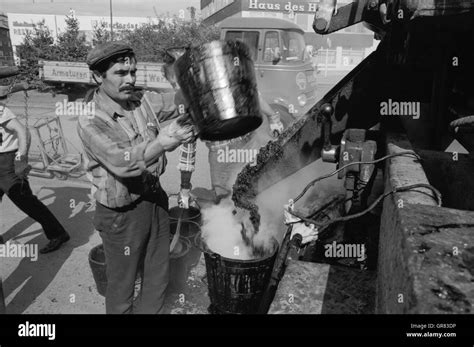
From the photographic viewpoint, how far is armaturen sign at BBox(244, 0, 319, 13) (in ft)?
97.9

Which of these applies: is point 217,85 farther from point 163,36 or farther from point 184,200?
point 163,36

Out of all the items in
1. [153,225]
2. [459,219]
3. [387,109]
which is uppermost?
[387,109]

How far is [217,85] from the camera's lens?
6.23 feet

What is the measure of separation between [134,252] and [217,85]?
1378mm

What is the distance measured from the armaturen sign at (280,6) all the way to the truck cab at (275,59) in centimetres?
2289

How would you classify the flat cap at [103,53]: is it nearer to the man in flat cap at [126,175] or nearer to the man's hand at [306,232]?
the man in flat cap at [126,175]

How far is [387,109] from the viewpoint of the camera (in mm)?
2795

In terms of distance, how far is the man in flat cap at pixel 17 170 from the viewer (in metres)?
4.11

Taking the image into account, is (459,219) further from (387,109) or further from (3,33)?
(3,33)

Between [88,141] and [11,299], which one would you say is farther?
[11,299]

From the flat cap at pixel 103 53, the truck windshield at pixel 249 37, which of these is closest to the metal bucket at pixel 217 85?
the flat cap at pixel 103 53

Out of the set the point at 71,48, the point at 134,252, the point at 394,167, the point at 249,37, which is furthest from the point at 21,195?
the point at 71,48
